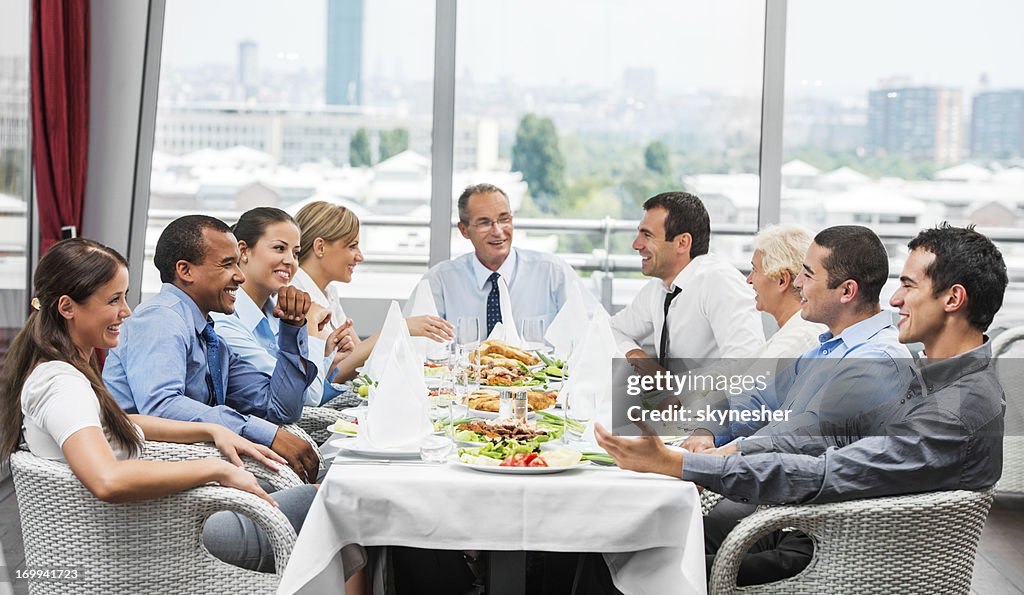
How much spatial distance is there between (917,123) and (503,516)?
432 cm

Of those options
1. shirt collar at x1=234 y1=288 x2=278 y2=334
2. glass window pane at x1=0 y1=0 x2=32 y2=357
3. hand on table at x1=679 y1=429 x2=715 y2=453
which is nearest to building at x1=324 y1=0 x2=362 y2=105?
glass window pane at x1=0 y1=0 x2=32 y2=357

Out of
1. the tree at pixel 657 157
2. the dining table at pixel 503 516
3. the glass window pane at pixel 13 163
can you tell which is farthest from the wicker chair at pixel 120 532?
the tree at pixel 657 157

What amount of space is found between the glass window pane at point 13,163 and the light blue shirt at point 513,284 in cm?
180

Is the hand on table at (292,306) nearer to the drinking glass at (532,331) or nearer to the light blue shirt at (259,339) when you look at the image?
the light blue shirt at (259,339)

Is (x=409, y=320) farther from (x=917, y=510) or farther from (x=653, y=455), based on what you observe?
(x=917, y=510)

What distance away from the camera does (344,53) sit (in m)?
5.54

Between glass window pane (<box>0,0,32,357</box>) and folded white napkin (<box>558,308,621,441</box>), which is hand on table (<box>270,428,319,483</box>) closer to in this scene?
folded white napkin (<box>558,308,621,441</box>)

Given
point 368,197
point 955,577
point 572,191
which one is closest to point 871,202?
point 572,191

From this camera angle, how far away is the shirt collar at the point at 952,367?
219cm

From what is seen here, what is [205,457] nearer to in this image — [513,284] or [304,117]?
[513,284]

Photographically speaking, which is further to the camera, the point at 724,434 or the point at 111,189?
the point at 111,189

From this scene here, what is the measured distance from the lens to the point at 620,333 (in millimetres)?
4324

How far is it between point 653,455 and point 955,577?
0.69 metres

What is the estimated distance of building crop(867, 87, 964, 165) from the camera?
560cm
